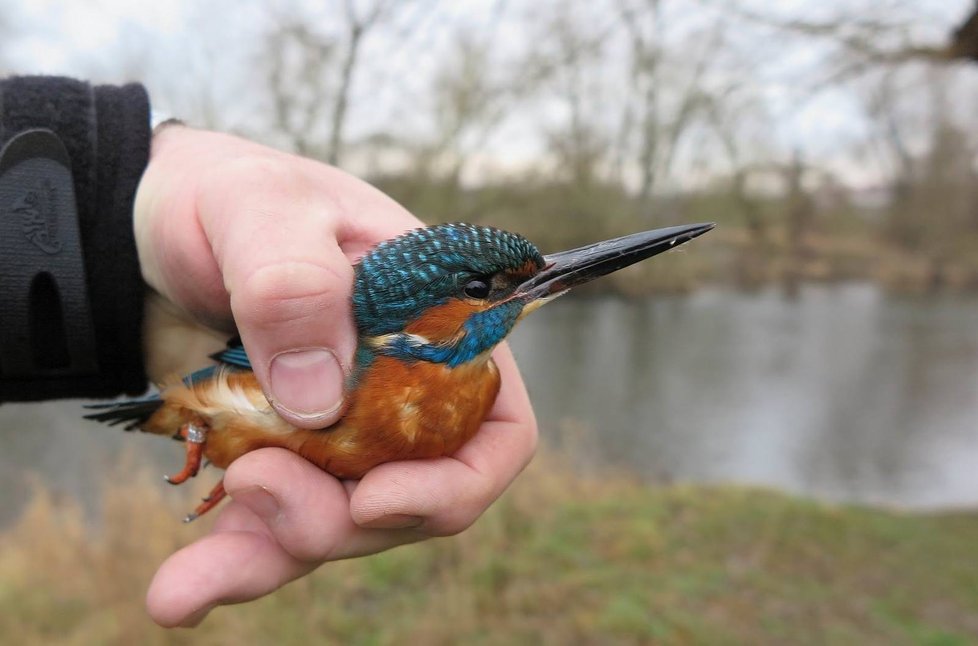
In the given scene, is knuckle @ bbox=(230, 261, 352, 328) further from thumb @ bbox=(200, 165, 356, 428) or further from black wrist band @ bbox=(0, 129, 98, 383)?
black wrist band @ bbox=(0, 129, 98, 383)

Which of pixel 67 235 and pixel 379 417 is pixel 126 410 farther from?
pixel 379 417

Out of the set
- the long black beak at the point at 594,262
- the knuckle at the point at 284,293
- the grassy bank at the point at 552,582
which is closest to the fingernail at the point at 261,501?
the knuckle at the point at 284,293

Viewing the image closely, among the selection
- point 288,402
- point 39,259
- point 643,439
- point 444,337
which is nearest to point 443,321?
point 444,337

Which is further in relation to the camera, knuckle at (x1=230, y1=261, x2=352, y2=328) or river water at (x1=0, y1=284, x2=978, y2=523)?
river water at (x1=0, y1=284, x2=978, y2=523)

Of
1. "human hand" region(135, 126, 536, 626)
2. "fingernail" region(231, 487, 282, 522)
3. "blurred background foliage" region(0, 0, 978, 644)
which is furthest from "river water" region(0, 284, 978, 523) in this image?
"fingernail" region(231, 487, 282, 522)

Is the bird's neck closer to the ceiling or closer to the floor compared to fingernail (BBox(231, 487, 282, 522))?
closer to the ceiling

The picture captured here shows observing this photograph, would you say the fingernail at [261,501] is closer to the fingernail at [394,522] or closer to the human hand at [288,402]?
the human hand at [288,402]

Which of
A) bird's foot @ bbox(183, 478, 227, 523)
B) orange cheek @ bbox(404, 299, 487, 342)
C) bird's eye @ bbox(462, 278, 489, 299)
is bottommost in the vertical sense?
bird's foot @ bbox(183, 478, 227, 523)
